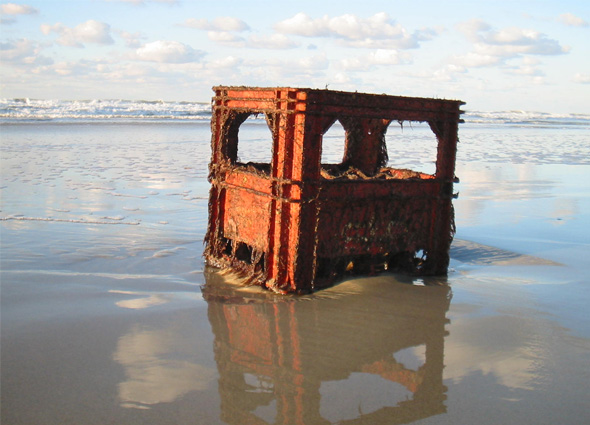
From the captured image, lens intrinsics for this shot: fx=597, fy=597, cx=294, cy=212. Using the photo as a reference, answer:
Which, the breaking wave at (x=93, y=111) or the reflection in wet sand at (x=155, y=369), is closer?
the reflection in wet sand at (x=155, y=369)

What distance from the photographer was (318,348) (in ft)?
15.1

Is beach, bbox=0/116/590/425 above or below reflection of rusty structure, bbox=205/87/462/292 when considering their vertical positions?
below

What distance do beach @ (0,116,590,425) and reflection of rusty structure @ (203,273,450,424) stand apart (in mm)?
16

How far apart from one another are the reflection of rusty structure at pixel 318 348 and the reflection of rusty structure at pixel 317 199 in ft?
1.38

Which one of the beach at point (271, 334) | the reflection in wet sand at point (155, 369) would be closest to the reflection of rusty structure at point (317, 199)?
the beach at point (271, 334)

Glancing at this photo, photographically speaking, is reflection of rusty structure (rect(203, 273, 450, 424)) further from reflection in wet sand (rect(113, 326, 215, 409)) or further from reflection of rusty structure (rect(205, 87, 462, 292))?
reflection of rusty structure (rect(205, 87, 462, 292))

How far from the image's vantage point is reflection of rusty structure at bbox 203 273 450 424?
3.77 metres

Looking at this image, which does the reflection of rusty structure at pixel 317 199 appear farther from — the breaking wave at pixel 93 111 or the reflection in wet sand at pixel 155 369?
the breaking wave at pixel 93 111

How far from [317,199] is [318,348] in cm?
147

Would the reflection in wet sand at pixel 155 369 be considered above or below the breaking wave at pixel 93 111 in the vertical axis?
below

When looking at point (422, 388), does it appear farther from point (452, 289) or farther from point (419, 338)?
point (452, 289)

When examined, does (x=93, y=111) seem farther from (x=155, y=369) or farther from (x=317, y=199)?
(x=155, y=369)

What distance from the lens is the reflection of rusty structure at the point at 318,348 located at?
377 centimetres

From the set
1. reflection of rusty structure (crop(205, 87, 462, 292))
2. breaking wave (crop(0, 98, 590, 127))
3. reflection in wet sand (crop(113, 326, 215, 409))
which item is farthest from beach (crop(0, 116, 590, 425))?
breaking wave (crop(0, 98, 590, 127))
